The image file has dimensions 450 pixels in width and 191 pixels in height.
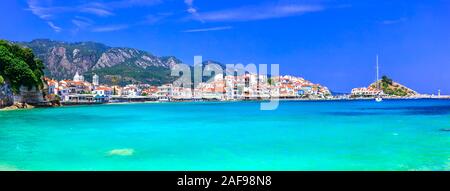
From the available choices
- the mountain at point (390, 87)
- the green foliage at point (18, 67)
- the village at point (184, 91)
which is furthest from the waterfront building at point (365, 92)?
the green foliage at point (18, 67)

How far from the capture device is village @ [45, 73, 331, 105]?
3404 cm

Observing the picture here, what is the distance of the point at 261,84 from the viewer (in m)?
38.2

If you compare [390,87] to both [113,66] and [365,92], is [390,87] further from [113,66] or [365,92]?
[113,66]

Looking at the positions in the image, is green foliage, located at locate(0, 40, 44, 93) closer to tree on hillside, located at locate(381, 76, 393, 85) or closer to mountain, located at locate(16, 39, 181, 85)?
mountain, located at locate(16, 39, 181, 85)

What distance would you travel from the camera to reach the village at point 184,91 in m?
34.0

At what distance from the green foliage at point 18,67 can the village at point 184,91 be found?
7.68 meters

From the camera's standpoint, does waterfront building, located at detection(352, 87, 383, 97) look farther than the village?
Yes

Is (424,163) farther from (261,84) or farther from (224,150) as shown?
(261,84)

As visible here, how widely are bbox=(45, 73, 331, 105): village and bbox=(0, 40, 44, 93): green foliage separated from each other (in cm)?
768

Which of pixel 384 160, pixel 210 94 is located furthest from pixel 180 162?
pixel 210 94

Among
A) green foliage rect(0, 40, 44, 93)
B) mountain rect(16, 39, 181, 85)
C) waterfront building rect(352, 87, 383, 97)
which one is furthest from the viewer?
waterfront building rect(352, 87, 383, 97)

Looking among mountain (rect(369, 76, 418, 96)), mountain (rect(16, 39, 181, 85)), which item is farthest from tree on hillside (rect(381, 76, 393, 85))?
mountain (rect(16, 39, 181, 85))
